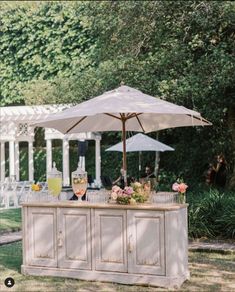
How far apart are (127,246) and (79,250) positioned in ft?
2.23

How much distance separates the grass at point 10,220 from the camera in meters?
11.0

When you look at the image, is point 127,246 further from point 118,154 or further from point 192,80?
point 118,154

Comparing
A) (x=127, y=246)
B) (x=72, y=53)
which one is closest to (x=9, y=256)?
(x=127, y=246)

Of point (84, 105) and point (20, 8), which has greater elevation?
point (20, 8)

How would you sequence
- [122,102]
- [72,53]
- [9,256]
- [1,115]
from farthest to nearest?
[72,53] → [1,115] → [9,256] → [122,102]

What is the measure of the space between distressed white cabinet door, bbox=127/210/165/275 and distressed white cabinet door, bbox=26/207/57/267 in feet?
3.49

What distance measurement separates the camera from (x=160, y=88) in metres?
12.1

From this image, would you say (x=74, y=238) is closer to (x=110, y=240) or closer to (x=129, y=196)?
(x=110, y=240)

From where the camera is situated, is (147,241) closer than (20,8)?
Yes

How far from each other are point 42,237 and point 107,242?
0.93 meters

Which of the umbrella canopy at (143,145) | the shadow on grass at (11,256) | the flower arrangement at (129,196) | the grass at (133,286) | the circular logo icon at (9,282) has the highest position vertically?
the umbrella canopy at (143,145)

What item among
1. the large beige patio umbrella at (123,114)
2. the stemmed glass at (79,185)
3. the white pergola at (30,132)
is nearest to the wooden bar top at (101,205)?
the stemmed glass at (79,185)

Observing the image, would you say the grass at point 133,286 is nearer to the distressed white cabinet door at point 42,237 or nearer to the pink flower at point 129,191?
the distressed white cabinet door at point 42,237

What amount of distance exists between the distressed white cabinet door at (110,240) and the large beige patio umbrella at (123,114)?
1142 millimetres
